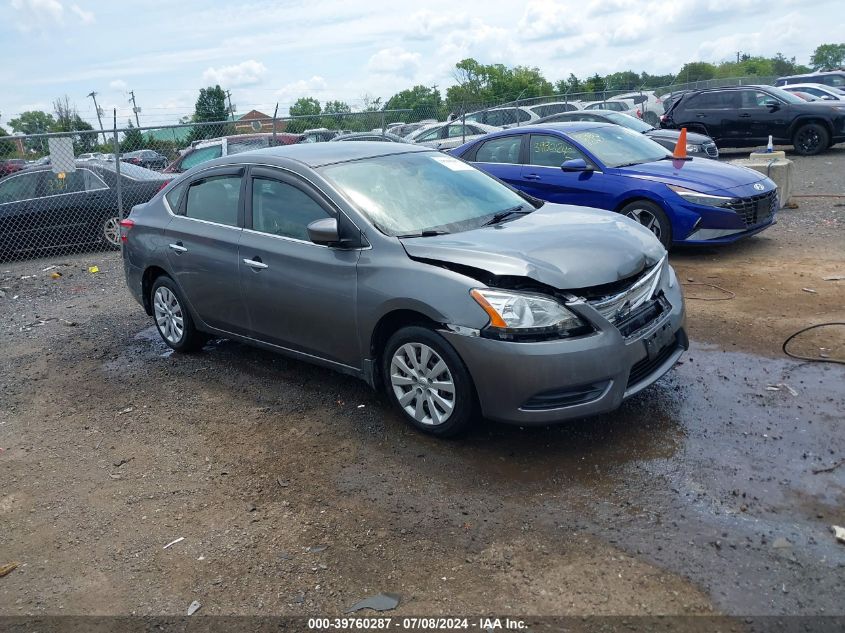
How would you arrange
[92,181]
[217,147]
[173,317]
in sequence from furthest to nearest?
1. [217,147]
2. [92,181]
3. [173,317]

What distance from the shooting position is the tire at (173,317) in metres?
6.29

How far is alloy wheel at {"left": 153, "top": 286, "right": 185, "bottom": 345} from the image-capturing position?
6387mm

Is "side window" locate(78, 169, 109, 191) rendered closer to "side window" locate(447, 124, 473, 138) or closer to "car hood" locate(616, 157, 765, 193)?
"car hood" locate(616, 157, 765, 193)

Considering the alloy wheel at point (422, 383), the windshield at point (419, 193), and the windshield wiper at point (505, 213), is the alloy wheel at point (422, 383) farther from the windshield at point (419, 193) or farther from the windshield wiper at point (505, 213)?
the windshield wiper at point (505, 213)

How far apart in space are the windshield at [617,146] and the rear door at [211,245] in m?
4.74

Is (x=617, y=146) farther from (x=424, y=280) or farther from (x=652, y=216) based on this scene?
(x=424, y=280)

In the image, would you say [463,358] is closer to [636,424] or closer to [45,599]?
[636,424]

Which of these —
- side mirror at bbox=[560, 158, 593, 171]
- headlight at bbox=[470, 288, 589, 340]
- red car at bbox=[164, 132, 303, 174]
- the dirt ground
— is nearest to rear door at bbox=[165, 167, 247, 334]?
the dirt ground

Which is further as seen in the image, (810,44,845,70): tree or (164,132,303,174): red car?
(810,44,845,70): tree

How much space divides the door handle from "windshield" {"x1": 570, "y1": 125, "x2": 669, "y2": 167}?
4901 millimetres

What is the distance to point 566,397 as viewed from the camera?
409cm

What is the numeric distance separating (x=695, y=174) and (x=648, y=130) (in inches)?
234

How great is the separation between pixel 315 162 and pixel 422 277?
146 cm

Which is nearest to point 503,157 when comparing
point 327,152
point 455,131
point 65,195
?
point 327,152
